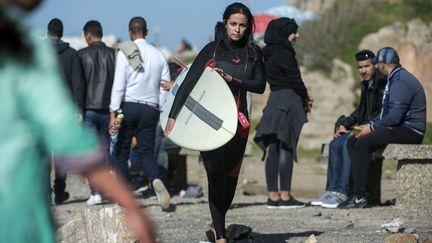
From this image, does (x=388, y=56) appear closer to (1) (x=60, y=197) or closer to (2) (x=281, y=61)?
(2) (x=281, y=61)

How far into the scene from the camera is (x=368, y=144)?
10305 millimetres

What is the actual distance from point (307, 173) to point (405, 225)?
732 centimetres

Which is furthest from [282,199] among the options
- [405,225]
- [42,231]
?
[42,231]

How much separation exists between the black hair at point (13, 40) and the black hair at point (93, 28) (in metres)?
8.22

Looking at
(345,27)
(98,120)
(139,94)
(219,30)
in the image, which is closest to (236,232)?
(219,30)

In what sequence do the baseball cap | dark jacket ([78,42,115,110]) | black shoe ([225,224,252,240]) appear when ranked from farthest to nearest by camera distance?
dark jacket ([78,42,115,110])
the baseball cap
black shoe ([225,224,252,240])

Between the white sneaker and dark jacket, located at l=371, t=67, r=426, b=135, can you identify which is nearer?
dark jacket, located at l=371, t=67, r=426, b=135

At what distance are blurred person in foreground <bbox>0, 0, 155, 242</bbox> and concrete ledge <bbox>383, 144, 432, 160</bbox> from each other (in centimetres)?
735

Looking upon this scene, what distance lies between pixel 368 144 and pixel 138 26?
251 centimetres

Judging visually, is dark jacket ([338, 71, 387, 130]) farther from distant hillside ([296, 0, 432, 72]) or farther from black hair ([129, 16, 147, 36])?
distant hillside ([296, 0, 432, 72])

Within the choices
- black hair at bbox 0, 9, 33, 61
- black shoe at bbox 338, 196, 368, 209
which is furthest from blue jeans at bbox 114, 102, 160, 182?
black hair at bbox 0, 9, 33, 61

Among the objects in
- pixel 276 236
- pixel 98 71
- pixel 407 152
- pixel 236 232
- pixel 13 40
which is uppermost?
pixel 13 40

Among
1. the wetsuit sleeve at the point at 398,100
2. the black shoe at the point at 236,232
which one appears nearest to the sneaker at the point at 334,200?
the wetsuit sleeve at the point at 398,100

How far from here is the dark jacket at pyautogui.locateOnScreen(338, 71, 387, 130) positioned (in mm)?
10555
